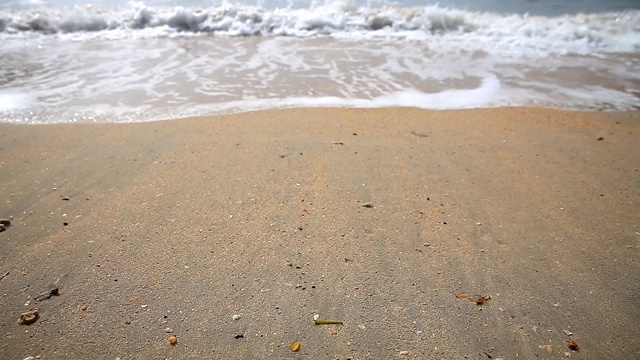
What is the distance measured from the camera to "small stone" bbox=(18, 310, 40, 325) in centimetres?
193

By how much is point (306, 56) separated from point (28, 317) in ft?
16.6

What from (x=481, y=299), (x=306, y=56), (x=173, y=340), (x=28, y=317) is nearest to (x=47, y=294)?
(x=28, y=317)

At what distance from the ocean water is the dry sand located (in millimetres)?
967

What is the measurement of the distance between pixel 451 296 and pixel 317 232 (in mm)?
790

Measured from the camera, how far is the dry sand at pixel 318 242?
6.26 ft

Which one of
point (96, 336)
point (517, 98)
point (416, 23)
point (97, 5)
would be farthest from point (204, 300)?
point (97, 5)

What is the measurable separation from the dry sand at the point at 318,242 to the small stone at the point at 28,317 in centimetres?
3

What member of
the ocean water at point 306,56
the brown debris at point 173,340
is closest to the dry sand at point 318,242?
the brown debris at point 173,340

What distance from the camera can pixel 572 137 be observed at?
3752 millimetres

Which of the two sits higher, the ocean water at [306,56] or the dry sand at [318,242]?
the ocean water at [306,56]

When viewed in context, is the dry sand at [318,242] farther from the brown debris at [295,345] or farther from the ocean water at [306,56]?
the ocean water at [306,56]

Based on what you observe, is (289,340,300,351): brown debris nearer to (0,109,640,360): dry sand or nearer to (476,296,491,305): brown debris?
(0,109,640,360): dry sand

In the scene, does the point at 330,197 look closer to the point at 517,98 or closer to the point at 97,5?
the point at 517,98

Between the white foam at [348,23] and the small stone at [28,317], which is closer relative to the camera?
the small stone at [28,317]
